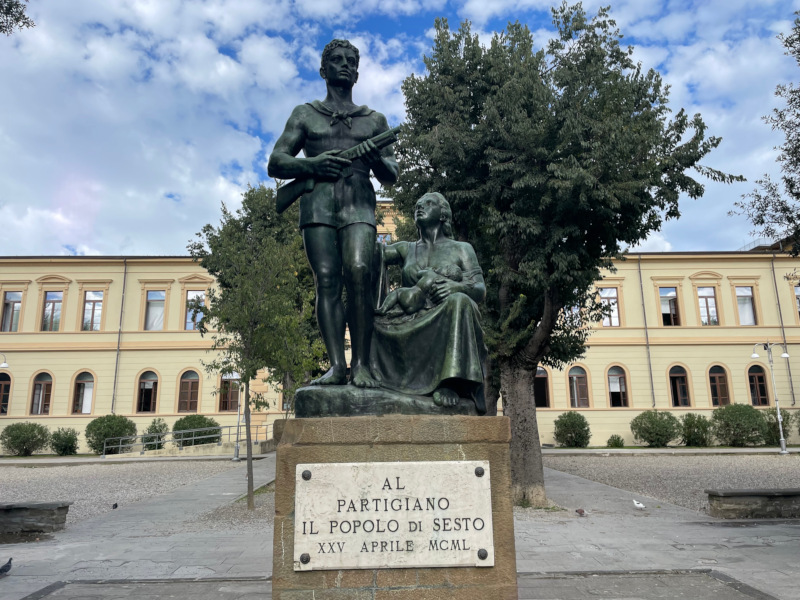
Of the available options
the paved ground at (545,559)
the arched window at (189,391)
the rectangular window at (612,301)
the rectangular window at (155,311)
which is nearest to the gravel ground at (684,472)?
the paved ground at (545,559)

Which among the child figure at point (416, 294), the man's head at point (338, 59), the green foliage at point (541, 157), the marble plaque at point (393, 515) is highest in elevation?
the green foliage at point (541, 157)

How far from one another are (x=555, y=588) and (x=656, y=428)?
25469mm

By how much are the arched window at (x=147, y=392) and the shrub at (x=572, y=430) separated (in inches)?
778

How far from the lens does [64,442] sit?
28812 mm

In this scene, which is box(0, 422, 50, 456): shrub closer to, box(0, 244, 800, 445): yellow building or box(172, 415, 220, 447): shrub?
box(0, 244, 800, 445): yellow building

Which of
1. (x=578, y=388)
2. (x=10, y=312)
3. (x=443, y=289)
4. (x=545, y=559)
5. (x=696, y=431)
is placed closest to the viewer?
(x=443, y=289)

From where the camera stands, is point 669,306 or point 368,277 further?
point 669,306

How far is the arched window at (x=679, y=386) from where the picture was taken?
31.9 m

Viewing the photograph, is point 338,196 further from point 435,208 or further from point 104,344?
point 104,344

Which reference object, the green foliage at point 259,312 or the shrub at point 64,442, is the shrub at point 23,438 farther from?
the green foliage at point 259,312

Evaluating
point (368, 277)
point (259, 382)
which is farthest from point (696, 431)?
point (368, 277)

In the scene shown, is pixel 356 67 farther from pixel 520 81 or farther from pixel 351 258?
pixel 520 81

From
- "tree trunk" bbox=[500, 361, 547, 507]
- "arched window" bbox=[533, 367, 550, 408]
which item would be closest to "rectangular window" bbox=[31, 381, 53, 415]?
"arched window" bbox=[533, 367, 550, 408]

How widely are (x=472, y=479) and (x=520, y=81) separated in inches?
336
